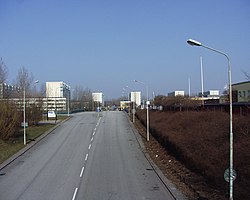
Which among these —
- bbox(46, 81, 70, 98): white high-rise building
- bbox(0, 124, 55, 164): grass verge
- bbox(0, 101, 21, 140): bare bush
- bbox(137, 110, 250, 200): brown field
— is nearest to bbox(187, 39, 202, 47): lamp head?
bbox(137, 110, 250, 200): brown field

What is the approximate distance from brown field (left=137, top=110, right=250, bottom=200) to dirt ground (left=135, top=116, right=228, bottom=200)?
263 mm

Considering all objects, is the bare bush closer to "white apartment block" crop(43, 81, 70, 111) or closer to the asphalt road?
the asphalt road

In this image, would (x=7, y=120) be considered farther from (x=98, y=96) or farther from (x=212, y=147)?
(x=98, y=96)

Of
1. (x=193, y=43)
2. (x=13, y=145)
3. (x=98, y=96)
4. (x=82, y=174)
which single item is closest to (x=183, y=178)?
(x=82, y=174)

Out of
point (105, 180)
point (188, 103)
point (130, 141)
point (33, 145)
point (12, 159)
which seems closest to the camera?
point (105, 180)

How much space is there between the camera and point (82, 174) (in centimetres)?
2123

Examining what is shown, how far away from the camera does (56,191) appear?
16.6 metres

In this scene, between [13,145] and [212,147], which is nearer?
[212,147]

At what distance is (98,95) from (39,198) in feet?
505

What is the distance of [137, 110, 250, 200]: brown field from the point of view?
15.3 meters

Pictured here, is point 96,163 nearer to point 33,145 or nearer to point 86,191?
point 86,191

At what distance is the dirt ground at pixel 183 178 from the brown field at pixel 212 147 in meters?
0.26

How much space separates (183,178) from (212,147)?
2.32 meters

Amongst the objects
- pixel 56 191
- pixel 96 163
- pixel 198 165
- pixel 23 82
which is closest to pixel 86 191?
pixel 56 191
